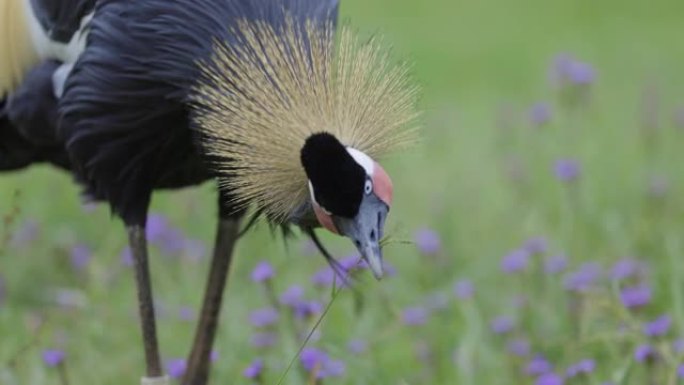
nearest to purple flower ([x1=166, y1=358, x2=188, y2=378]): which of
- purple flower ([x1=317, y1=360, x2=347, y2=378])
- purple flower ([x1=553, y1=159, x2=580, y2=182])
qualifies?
purple flower ([x1=317, y1=360, x2=347, y2=378])

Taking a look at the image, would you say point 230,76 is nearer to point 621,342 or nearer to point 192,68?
point 192,68

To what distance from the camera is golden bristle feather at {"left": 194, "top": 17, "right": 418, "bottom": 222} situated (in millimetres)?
2475

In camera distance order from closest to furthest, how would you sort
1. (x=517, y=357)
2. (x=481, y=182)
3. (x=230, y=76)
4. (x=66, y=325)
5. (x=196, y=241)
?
(x=230, y=76)
(x=517, y=357)
(x=66, y=325)
(x=196, y=241)
(x=481, y=182)

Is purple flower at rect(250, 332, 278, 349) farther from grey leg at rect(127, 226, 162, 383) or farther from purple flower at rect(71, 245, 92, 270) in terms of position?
purple flower at rect(71, 245, 92, 270)

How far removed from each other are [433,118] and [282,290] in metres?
1.62

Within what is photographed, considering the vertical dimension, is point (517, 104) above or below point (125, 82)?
below

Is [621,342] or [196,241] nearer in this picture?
[621,342]

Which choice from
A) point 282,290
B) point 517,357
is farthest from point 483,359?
point 282,290

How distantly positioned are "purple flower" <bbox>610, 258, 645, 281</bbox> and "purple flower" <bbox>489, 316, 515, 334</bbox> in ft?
0.84

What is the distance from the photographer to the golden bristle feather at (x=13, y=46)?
3.26 meters

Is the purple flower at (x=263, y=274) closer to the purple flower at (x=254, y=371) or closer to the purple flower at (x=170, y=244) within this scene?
the purple flower at (x=254, y=371)

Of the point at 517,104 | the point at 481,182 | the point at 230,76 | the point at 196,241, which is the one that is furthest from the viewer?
the point at 517,104

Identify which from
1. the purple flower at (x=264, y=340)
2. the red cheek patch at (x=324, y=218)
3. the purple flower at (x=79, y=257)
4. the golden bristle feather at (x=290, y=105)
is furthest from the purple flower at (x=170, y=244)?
the red cheek patch at (x=324, y=218)

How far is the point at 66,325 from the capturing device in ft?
12.4
